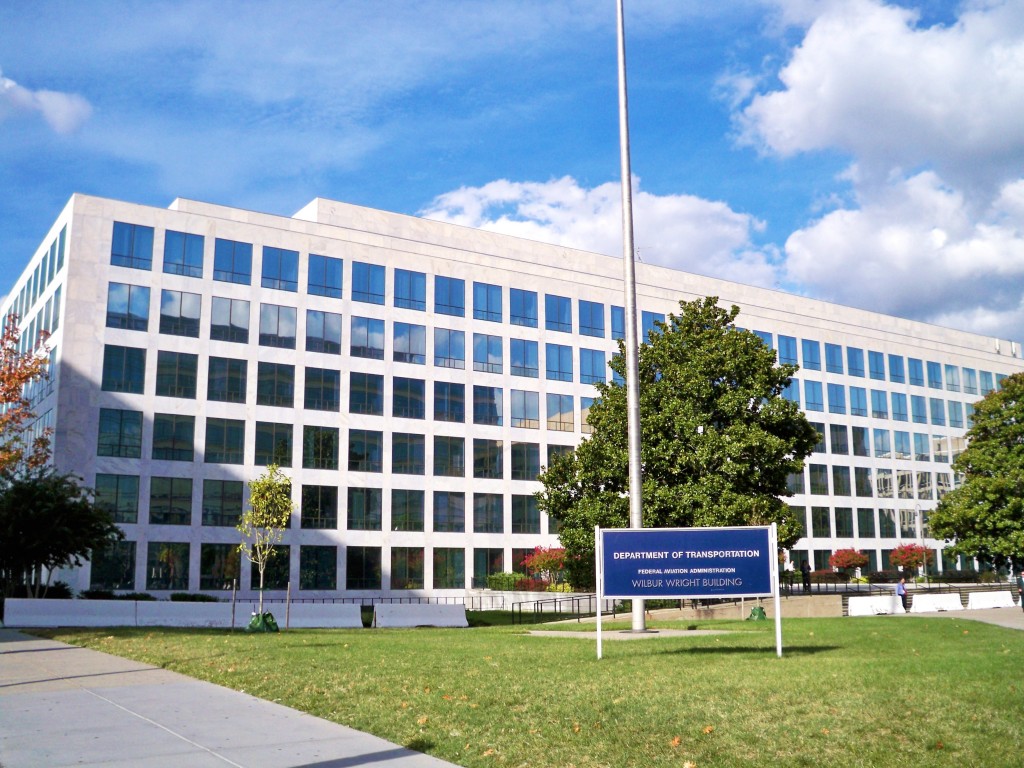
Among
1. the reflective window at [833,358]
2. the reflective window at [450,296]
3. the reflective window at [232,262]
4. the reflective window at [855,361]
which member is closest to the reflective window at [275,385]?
the reflective window at [232,262]

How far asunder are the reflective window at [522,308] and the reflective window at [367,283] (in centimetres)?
929

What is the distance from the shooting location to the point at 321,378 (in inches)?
2217

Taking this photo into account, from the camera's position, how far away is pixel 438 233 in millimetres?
64438

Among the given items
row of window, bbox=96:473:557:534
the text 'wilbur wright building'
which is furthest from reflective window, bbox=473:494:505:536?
the text 'wilbur wright building'

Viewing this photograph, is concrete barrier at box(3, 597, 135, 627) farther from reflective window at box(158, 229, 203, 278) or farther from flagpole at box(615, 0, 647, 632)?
reflective window at box(158, 229, 203, 278)

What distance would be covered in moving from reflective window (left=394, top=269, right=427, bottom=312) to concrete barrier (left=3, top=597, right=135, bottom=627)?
3154cm

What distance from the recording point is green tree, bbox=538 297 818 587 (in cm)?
3456

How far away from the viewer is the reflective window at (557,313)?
65.7 m

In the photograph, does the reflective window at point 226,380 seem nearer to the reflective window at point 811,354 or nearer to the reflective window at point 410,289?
the reflective window at point 410,289

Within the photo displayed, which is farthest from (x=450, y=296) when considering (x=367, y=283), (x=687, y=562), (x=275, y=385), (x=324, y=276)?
(x=687, y=562)

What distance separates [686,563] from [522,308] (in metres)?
48.4

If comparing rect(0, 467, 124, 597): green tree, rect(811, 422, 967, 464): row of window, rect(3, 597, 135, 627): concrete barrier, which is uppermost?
rect(811, 422, 967, 464): row of window

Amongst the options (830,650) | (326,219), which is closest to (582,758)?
(830,650)

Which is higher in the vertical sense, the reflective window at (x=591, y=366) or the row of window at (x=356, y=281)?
the row of window at (x=356, y=281)
